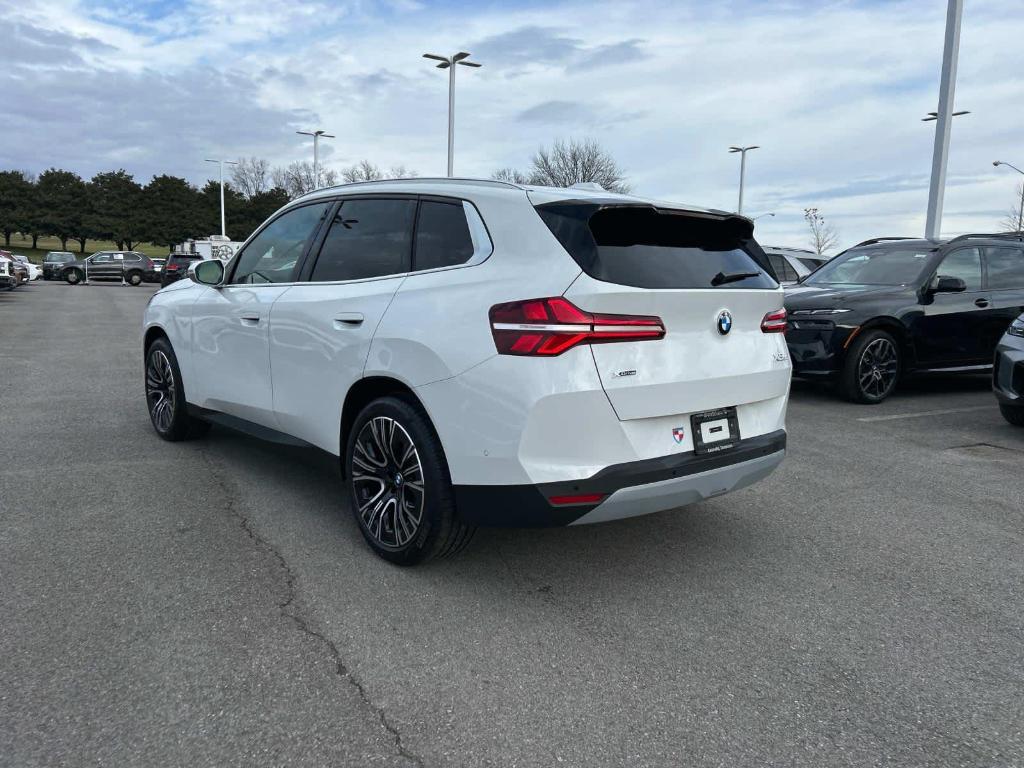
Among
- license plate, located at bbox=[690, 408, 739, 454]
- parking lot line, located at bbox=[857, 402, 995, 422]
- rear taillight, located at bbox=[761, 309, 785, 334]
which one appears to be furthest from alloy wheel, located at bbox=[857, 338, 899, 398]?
license plate, located at bbox=[690, 408, 739, 454]

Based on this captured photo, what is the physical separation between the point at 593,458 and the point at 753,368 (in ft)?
3.36

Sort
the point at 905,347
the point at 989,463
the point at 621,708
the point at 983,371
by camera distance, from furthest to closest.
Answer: the point at 983,371, the point at 905,347, the point at 989,463, the point at 621,708

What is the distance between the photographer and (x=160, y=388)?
19.7 ft

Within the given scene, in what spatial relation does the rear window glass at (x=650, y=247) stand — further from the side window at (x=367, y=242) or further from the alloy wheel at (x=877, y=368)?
the alloy wheel at (x=877, y=368)

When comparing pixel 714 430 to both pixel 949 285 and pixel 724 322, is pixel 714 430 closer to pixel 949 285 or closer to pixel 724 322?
pixel 724 322

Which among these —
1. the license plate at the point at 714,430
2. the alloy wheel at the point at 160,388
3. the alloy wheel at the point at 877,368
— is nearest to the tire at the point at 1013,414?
the alloy wheel at the point at 877,368

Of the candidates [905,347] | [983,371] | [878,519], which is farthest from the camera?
[983,371]

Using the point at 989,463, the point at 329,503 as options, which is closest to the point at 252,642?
the point at 329,503

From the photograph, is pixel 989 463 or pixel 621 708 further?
pixel 989 463

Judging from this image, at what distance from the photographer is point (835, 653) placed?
295 cm

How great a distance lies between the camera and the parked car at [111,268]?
1614 inches

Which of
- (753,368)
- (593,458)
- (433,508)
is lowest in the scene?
(433,508)

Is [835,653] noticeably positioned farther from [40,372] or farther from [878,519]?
[40,372]

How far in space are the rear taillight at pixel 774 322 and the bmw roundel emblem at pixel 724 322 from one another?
318 mm
